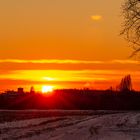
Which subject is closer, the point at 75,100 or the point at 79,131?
the point at 79,131

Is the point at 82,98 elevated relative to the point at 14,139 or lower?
elevated

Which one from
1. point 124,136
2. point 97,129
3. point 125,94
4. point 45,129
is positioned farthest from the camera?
point 125,94

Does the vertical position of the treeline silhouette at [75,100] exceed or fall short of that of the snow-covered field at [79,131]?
it exceeds it

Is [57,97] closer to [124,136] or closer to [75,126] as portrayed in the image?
[75,126]

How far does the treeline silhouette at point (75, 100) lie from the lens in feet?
247

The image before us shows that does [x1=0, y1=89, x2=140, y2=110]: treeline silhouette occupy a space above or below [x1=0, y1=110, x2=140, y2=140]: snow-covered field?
above

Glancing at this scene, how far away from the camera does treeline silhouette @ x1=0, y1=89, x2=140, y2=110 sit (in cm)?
7538

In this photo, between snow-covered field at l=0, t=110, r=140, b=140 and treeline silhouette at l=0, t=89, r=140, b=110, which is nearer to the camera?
snow-covered field at l=0, t=110, r=140, b=140

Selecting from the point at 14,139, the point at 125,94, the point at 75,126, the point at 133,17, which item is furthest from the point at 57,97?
the point at 14,139

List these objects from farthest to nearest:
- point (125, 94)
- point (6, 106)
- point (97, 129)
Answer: point (125, 94) < point (6, 106) < point (97, 129)

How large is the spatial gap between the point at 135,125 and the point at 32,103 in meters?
43.8

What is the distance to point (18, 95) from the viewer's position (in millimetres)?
83000

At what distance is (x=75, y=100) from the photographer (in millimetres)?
79812

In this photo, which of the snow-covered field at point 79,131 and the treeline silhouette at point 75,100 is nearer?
the snow-covered field at point 79,131
